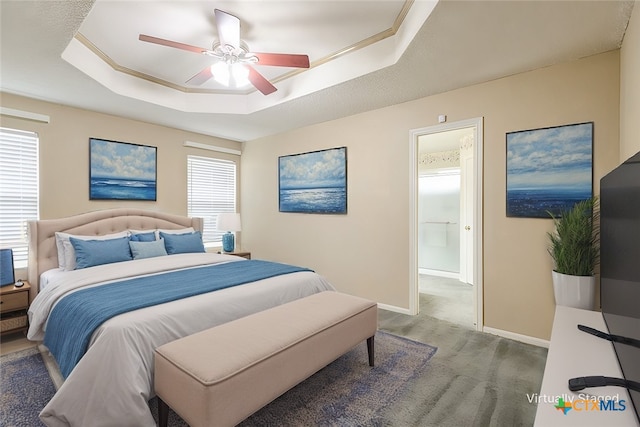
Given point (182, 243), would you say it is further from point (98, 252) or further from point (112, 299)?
point (112, 299)

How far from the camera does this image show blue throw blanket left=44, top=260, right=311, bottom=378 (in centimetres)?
176

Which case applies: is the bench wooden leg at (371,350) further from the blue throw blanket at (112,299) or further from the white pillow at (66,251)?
the white pillow at (66,251)

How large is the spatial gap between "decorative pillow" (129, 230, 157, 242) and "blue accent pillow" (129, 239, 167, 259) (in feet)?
0.33

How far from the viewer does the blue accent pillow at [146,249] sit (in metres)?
3.42

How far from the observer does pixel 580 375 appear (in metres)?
1.26

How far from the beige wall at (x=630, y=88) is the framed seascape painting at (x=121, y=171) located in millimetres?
5071

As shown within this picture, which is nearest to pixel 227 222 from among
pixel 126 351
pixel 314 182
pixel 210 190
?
pixel 210 190

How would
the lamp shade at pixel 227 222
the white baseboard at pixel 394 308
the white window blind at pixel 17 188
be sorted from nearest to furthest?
the white window blind at pixel 17 188
the white baseboard at pixel 394 308
the lamp shade at pixel 227 222

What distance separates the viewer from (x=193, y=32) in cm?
253

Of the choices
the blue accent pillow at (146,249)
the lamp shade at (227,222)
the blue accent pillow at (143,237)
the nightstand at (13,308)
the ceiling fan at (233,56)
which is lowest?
the nightstand at (13,308)

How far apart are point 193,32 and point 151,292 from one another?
2.18 m

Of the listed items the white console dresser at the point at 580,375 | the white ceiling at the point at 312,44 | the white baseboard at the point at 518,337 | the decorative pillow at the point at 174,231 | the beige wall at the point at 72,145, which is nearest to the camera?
the white console dresser at the point at 580,375

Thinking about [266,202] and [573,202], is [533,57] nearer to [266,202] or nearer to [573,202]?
[573,202]

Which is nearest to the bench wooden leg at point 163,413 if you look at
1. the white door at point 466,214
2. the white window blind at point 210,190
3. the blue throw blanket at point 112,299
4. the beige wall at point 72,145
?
the blue throw blanket at point 112,299
